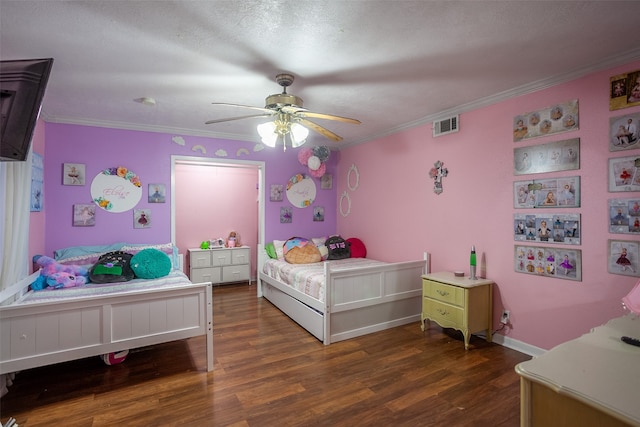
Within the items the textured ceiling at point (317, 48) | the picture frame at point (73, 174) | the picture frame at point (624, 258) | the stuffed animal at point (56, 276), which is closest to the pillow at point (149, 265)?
the stuffed animal at point (56, 276)

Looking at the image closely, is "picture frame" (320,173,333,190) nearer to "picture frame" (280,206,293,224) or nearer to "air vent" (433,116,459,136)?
"picture frame" (280,206,293,224)

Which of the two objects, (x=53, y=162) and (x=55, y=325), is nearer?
(x=55, y=325)

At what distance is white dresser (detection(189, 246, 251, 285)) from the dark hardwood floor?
7.07 ft

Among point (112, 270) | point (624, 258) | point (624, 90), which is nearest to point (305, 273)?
point (112, 270)

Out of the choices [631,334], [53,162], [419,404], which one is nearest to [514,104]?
[631,334]

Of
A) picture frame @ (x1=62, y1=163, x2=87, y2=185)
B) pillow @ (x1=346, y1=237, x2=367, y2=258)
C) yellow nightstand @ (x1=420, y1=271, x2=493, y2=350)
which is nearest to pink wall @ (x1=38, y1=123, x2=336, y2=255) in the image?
picture frame @ (x1=62, y1=163, x2=87, y2=185)

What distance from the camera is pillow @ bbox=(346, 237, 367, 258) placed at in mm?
4777

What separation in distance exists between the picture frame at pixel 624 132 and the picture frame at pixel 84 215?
5.20 meters

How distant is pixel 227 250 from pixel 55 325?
3281mm

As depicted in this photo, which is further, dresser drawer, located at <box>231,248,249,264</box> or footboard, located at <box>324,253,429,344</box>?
dresser drawer, located at <box>231,248,249,264</box>

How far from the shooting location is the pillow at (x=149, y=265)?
3.21 metres

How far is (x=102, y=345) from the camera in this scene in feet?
7.57

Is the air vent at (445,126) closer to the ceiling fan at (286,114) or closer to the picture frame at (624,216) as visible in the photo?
the ceiling fan at (286,114)

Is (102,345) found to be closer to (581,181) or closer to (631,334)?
(631,334)
